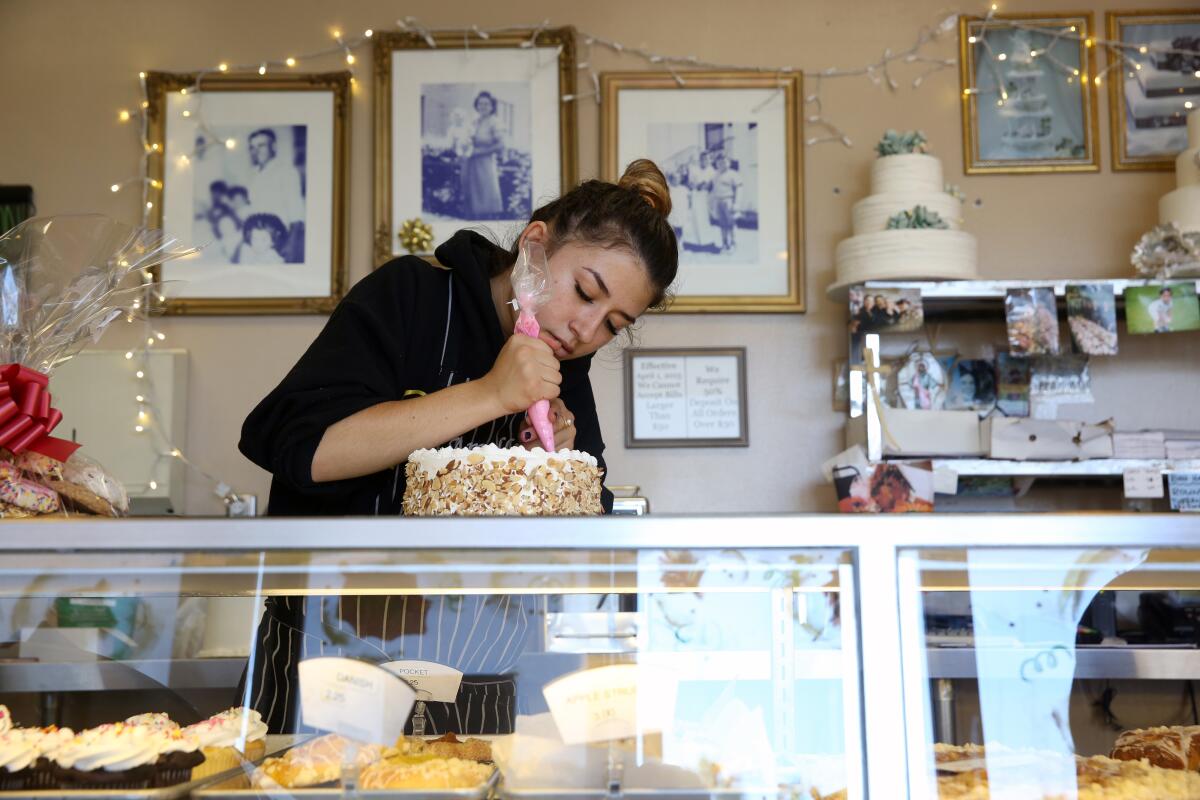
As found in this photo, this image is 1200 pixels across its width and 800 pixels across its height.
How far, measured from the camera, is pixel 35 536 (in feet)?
3.78

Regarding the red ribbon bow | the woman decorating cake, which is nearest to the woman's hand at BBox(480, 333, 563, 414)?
the woman decorating cake

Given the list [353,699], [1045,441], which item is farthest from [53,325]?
[1045,441]

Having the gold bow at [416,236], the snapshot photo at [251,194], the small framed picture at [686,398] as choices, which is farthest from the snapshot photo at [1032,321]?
the snapshot photo at [251,194]

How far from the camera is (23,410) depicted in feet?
4.39

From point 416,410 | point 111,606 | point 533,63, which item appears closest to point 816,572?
point 416,410

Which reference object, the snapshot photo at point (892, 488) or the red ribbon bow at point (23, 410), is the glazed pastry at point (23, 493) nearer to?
the red ribbon bow at point (23, 410)

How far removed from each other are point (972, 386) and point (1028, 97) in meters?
0.92

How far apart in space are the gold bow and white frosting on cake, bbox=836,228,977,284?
127 centimetres

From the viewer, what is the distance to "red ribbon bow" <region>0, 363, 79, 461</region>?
4.35ft

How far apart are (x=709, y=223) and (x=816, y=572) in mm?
2548

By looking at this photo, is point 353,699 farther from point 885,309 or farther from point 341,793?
point 885,309

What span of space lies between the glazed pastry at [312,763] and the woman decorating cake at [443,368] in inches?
2.1

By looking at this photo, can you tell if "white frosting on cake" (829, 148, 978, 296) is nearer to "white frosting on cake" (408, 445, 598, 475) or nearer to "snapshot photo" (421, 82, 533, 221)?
"snapshot photo" (421, 82, 533, 221)

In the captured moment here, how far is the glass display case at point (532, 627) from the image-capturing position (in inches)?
44.5
